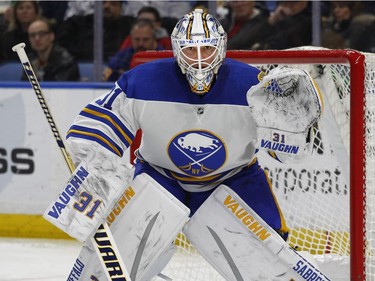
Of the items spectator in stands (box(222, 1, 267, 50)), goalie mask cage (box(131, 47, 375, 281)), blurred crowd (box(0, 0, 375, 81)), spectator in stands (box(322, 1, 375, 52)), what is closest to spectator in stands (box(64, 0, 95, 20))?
blurred crowd (box(0, 0, 375, 81))

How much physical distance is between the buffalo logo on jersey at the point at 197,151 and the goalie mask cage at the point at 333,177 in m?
0.44

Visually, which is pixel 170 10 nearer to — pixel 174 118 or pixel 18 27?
pixel 18 27

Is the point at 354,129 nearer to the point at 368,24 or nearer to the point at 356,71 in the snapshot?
the point at 356,71

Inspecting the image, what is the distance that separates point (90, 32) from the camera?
5539mm

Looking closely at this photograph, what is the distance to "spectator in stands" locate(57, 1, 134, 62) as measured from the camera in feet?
18.0

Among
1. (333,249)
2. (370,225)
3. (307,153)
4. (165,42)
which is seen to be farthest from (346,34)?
(307,153)

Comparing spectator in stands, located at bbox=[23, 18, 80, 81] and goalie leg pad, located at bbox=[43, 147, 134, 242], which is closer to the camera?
goalie leg pad, located at bbox=[43, 147, 134, 242]

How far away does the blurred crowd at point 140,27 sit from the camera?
17.2 feet

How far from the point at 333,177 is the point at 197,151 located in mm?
1192

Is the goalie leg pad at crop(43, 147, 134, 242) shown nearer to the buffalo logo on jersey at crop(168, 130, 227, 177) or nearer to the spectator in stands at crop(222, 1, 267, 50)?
the buffalo logo on jersey at crop(168, 130, 227, 177)

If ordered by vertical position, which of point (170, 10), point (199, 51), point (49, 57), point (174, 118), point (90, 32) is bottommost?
point (49, 57)

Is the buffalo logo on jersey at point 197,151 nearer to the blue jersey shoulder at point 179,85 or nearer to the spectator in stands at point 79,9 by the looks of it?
the blue jersey shoulder at point 179,85

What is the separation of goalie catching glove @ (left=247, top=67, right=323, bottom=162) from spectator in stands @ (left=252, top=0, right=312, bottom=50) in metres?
2.27

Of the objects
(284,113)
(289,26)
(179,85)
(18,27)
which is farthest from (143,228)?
(18,27)
